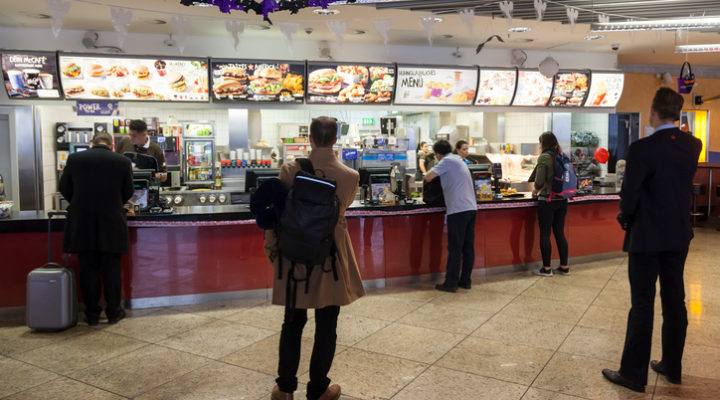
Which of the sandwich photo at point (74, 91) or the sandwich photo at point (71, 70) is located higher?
the sandwich photo at point (71, 70)

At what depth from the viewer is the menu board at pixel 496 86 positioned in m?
8.41

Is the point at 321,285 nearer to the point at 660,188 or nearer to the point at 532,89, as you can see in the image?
the point at 660,188

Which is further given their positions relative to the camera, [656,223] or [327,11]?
[327,11]

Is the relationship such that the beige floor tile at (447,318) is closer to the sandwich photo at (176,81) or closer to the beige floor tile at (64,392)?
the beige floor tile at (64,392)

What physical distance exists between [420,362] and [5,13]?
6.25 m

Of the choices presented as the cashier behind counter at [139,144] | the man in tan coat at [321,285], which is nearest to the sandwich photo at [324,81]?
the cashier behind counter at [139,144]

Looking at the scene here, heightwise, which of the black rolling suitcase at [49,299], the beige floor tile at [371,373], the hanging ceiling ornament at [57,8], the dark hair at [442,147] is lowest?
the beige floor tile at [371,373]

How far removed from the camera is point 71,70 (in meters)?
6.75

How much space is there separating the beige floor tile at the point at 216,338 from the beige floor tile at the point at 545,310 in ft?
7.13

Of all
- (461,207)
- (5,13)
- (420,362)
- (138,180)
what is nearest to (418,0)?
(461,207)

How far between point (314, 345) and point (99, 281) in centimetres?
261

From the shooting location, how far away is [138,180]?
Result: 5254 mm

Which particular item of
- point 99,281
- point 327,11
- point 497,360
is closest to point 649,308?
point 497,360

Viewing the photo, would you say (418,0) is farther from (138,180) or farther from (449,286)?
(138,180)
